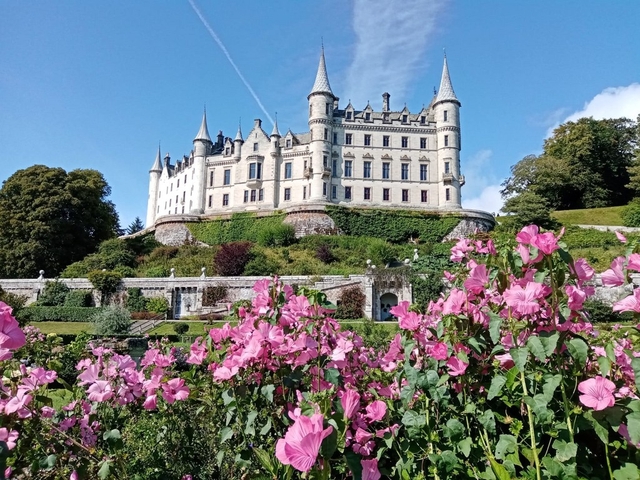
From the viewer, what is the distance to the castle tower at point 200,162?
53544 mm

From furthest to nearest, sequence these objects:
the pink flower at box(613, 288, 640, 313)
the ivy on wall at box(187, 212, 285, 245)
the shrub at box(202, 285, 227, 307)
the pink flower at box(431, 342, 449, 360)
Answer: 1. the ivy on wall at box(187, 212, 285, 245)
2. the shrub at box(202, 285, 227, 307)
3. the pink flower at box(431, 342, 449, 360)
4. the pink flower at box(613, 288, 640, 313)

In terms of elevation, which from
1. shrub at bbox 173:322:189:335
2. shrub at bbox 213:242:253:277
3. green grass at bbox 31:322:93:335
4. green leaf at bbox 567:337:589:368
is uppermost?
shrub at bbox 213:242:253:277

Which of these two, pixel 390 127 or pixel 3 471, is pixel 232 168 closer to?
pixel 390 127

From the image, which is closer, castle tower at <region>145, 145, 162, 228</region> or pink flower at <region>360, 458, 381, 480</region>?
pink flower at <region>360, 458, 381, 480</region>

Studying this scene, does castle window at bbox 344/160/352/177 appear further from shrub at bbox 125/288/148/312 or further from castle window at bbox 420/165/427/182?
shrub at bbox 125/288/148/312

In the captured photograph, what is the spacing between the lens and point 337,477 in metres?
2.81

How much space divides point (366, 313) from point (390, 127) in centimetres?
2835

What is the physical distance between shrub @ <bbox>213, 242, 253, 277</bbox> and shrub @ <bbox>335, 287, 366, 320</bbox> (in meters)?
9.73

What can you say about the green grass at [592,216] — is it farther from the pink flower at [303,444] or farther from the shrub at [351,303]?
the pink flower at [303,444]

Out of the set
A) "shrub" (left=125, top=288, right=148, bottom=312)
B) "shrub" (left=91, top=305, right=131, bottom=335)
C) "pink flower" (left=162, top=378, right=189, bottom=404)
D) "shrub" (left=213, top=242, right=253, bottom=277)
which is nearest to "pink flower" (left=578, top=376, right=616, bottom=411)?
"pink flower" (left=162, top=378, right=189, bottom=404)

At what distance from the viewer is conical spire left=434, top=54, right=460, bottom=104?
50.5m

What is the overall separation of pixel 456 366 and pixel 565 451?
2.03 feet

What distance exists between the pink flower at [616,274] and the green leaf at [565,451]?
2.58ft

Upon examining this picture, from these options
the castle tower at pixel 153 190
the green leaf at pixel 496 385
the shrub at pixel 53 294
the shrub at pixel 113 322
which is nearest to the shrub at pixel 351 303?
the shrub at pixel 113 322
